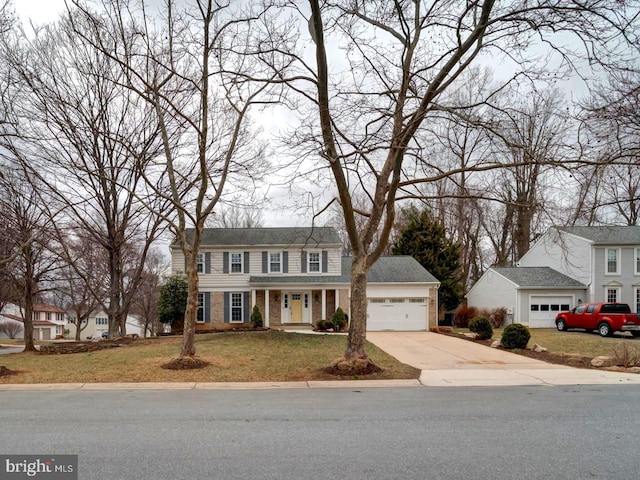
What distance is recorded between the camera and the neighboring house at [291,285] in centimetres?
2709

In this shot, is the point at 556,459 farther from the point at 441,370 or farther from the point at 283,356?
the point at 283,356

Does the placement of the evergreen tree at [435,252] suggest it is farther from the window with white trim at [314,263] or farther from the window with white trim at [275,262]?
the window with white trim at [275,262]

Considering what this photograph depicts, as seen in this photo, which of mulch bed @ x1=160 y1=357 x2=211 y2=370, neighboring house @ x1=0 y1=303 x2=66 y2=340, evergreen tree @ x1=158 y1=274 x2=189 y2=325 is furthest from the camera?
neighboring house @ x1=0 y1=303 x2=66 y2=340

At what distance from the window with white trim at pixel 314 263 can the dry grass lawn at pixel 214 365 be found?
10.5 meters

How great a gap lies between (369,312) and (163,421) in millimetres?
20697

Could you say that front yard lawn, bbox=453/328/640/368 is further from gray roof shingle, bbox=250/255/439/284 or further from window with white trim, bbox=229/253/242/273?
window with white trim, bbox=229/253/242/273

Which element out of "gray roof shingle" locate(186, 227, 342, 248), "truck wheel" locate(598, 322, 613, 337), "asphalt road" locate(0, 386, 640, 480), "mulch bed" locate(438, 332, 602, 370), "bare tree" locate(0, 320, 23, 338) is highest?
"gray roof shingle" locate(186, 227, 342, 248)

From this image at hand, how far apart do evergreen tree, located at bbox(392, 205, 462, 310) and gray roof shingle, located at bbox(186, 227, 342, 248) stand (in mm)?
7895

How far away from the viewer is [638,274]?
1163 inches

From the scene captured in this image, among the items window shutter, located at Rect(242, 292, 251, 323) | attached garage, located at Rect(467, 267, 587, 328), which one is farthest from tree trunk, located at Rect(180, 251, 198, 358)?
attached garage, located at Rect(467, 267, 587, 328)

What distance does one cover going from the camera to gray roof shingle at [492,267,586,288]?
2994 centimetres

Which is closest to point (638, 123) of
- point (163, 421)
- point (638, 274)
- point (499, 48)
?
point (499, 48)

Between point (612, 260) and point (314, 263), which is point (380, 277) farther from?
→ point (612, 260)

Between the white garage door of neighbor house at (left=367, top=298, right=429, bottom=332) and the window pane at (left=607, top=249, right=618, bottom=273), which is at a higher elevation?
the window pane at (left=607, top=249, right=618, bottom=273)
